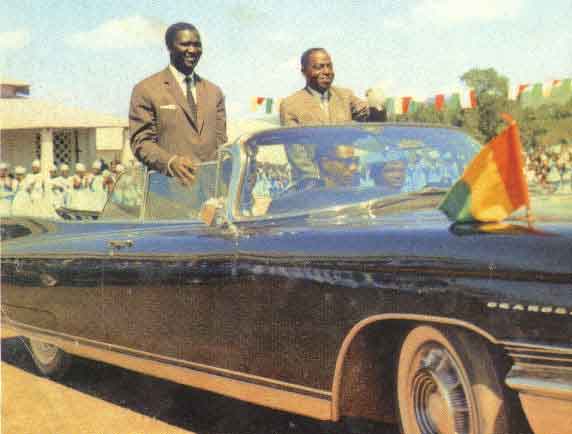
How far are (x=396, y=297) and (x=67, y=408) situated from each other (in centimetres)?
256

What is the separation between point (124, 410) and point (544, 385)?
2755 mm

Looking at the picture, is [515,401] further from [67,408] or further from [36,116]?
[36,116]

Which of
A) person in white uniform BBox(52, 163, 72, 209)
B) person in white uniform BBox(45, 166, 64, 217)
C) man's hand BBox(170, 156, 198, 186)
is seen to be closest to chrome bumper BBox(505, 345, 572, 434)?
man's hand BBox(170, 156, 198, 186)

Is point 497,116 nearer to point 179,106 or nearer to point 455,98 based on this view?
point 455,98

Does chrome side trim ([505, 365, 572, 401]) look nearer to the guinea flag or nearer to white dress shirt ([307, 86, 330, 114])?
the guinea flag

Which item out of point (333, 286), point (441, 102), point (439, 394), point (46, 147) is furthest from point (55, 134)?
point (439, 394)

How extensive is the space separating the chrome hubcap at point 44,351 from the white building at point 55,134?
19.5 m

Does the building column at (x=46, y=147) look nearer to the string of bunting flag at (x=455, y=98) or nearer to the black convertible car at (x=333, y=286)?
the string of bunting flag at (x=455, y=98)

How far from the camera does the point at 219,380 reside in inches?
144

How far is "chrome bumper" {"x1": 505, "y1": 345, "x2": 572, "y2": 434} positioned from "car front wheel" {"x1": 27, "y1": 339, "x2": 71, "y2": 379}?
3.70 m

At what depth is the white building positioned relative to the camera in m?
25.3

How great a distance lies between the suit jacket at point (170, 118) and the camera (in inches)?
209

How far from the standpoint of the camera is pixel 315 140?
153 inches

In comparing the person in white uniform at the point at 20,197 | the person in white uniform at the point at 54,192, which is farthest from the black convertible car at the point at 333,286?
the person in white uniform at the point at 54,192
